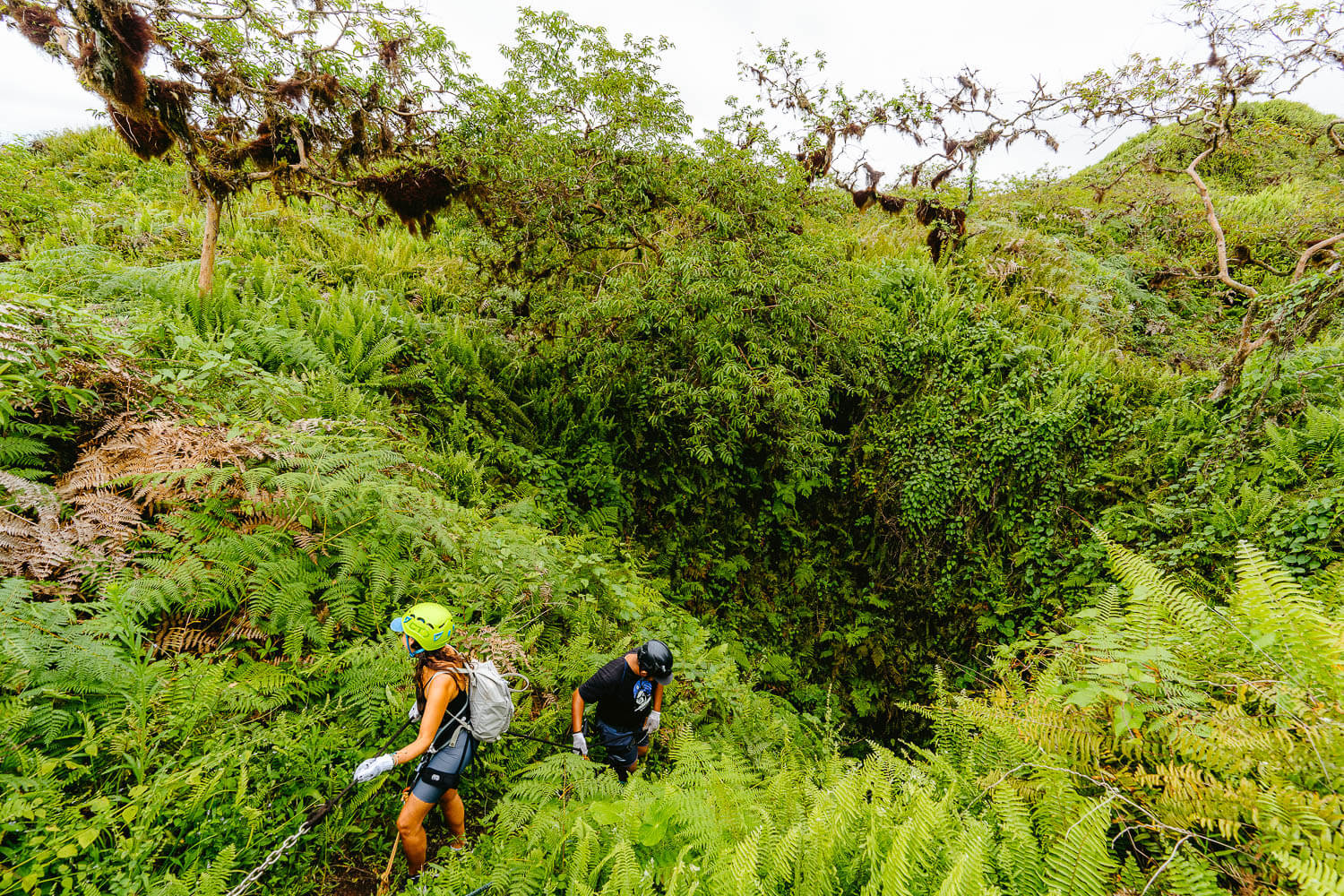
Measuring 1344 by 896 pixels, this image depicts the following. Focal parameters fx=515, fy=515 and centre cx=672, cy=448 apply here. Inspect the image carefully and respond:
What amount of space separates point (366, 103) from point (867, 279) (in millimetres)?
7290

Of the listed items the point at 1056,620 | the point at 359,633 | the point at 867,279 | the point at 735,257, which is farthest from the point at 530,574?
the point at 867,279

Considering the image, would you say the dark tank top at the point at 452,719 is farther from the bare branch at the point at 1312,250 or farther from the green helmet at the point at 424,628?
the bare branch at the point at 1312,250

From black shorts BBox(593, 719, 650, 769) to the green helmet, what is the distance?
166 cm

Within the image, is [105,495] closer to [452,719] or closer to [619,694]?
[452,719]

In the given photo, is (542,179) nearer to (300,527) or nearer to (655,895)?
(300,527)

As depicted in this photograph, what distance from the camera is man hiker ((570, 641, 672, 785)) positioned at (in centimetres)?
367

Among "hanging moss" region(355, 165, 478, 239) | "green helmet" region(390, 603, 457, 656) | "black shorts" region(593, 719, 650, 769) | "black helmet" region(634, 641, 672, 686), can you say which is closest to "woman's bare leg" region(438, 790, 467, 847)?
"green helmet" region(390, 603, 457, 656)

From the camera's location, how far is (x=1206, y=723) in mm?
2318

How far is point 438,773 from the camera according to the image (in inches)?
115

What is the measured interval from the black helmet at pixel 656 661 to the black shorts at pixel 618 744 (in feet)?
2.02

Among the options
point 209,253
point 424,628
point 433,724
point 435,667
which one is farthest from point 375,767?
point 209,253

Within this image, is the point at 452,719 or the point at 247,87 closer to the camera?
the point at 452,719

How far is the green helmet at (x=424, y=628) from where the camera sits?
285cm

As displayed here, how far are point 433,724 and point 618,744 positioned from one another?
5.38ft
